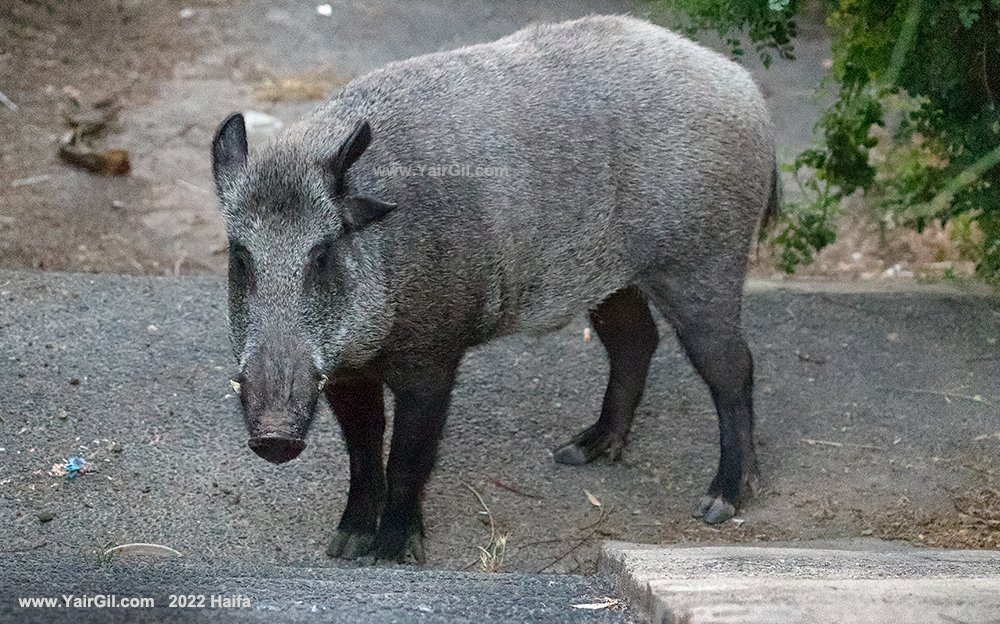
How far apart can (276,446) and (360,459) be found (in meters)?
1.08

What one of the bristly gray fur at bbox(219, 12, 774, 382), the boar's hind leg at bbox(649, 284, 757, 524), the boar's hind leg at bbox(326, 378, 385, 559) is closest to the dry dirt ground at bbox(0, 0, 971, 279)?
the bristly gray fur at bbox(219, 12, 774, 382)

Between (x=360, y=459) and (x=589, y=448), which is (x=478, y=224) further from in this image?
(x=589, y=448)

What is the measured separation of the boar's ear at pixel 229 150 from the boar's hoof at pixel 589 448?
7.63 feet

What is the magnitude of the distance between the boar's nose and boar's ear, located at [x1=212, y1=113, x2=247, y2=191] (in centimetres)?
104

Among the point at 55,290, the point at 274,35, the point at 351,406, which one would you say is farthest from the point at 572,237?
the point at 274,35

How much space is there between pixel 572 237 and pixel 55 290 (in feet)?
10.8

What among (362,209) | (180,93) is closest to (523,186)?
(362,209)

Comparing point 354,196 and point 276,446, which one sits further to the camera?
point 354,196

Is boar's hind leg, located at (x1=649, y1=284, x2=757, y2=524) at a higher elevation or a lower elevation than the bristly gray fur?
lower

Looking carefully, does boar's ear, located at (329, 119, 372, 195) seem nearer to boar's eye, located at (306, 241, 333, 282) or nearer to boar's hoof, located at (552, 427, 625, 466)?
boar's eye, located at (306, 241, 333, 282)

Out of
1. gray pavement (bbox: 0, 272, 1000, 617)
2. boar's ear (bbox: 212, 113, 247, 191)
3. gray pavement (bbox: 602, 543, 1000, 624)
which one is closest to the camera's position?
gray pavement (bbox: 602, 543, 1000, 624)

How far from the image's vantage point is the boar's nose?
4.24 meters

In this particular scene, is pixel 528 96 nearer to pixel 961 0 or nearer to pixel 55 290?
pixel 961 0

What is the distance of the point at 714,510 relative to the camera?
5797 millimetres
